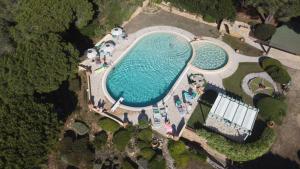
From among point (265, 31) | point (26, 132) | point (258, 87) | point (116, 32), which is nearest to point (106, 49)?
point (116, 32)

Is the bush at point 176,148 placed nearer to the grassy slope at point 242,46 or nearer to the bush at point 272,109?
the bush at point 272,109

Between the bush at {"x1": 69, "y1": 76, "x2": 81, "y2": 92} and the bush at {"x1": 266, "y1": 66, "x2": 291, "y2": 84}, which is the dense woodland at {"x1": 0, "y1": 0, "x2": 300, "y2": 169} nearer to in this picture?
the bush at {"x1": 69, "y1": 76, "x2": 81, "y2": 92}

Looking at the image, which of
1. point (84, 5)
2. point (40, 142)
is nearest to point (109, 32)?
point (84, 5)

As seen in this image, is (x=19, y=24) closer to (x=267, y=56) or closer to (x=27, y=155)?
(x=27, y=155)

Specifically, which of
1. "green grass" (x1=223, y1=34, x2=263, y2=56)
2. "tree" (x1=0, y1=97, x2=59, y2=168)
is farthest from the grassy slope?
"tree" (x1=0, y1=97, x2=59, y2=168)

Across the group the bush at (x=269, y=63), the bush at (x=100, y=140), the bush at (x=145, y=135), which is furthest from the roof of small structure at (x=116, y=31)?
the bush at (x=269, y=63)

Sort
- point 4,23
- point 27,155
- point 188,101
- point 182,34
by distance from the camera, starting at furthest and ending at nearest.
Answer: point 182,34
point 4,23
point 188,101
point 27,155

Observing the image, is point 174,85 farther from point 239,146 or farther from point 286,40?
point 286,40
